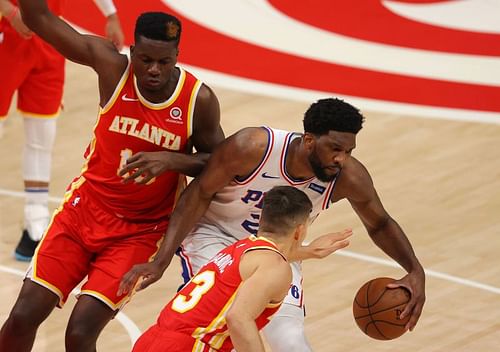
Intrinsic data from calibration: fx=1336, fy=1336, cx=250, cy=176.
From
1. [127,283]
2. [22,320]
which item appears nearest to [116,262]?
[127,283]

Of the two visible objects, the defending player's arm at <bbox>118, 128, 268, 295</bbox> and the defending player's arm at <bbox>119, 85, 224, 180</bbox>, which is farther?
the defending player's arm at <bbox>118, 128, 268, 295</bbox>

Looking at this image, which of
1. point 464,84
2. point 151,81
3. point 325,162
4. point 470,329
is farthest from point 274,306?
point 464,84

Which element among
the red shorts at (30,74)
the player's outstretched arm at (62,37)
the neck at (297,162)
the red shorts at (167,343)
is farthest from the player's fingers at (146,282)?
the red shorts at (30,74)

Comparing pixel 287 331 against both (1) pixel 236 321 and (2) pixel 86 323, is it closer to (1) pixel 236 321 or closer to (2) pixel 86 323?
(2) pixel 86 323

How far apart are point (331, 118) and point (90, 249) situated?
1426 mm

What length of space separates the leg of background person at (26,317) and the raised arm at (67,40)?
1.14 m

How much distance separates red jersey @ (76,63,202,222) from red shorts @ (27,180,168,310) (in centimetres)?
8

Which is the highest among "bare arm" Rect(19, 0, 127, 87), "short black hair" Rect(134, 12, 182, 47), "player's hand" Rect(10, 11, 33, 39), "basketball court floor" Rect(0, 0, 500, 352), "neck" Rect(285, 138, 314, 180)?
"short black hair" Rect(134, 12, 182, 47)

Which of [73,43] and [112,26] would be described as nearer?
[73,43]

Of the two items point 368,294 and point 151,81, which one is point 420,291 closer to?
point 368,294

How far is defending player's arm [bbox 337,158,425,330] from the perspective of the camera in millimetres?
6672

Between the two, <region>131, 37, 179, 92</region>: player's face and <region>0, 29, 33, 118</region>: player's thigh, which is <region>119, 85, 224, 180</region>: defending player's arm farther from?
<region>0, 29, 33, 118</region>: player's thigh

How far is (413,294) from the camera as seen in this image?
666 cm

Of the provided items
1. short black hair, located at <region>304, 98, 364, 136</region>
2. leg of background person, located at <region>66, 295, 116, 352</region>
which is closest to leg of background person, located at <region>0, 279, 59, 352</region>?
leg of background person, located at <region>66, 295, 116, 352</region>
